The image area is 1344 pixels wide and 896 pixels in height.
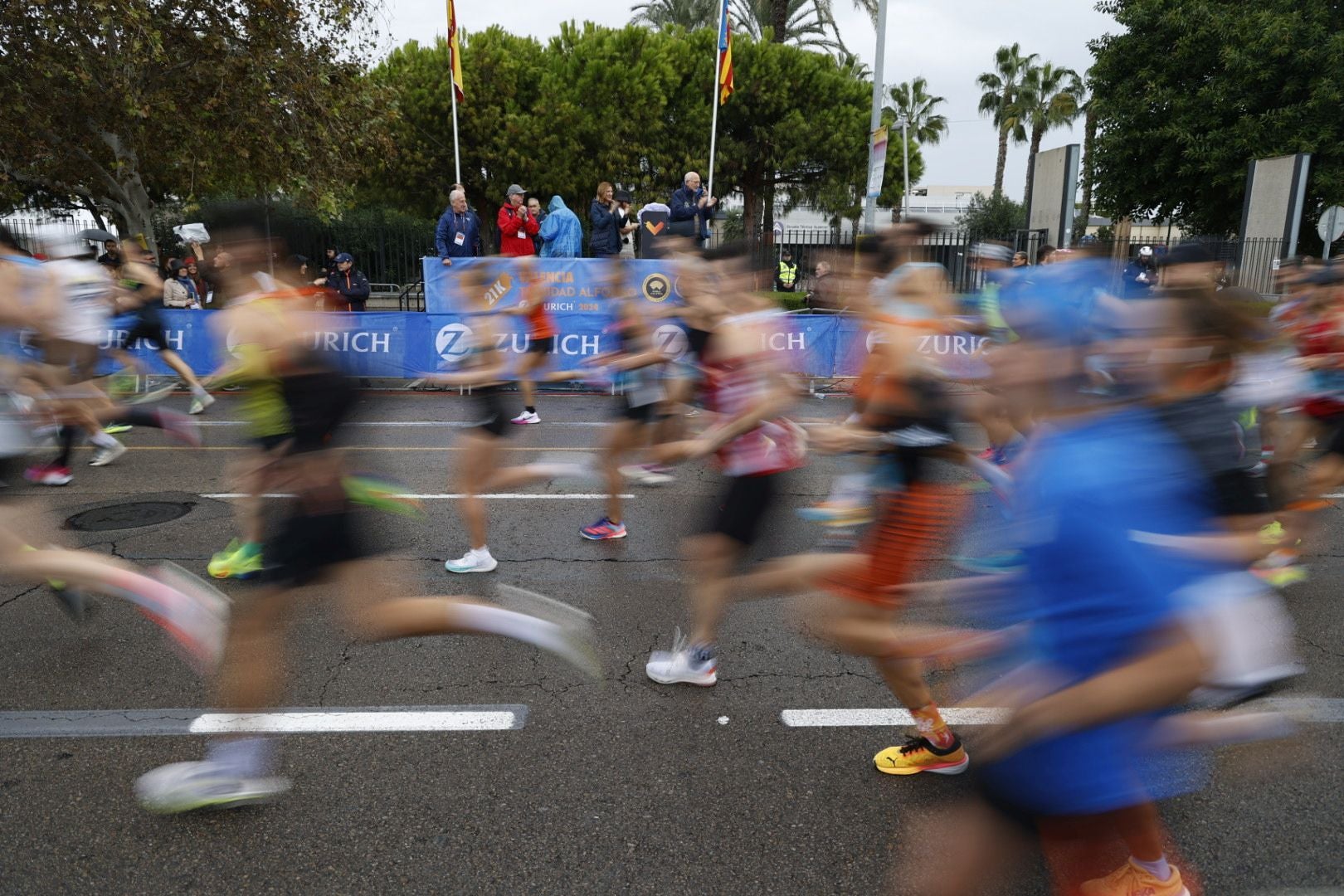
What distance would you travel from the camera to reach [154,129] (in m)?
16.5

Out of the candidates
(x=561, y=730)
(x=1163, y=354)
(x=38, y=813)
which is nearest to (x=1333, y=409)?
(x=1163, y=354)

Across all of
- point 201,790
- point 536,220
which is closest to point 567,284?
point 536,220

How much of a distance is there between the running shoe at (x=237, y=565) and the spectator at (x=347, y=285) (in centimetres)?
924

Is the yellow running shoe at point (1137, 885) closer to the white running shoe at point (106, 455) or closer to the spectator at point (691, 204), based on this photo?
the white running shoe at point (106, 455)

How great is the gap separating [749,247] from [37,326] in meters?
3.41

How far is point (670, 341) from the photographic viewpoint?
18.4 ft

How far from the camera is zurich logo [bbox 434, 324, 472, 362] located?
11.8m

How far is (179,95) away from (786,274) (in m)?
12.0

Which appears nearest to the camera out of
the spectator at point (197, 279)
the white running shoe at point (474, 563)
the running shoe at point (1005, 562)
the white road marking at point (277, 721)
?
the running shoe at point (1005, 562)

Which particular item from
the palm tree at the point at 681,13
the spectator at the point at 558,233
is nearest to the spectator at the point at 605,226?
the spectator at the point at 558,233

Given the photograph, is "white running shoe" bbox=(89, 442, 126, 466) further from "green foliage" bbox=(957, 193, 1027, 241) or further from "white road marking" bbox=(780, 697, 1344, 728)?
"green foliage" bbox=(957, 193, 1027, 241)

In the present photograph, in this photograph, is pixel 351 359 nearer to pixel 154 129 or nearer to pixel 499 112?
pixel 154 129

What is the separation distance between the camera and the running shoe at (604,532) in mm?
6059

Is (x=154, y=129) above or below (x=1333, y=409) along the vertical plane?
above
